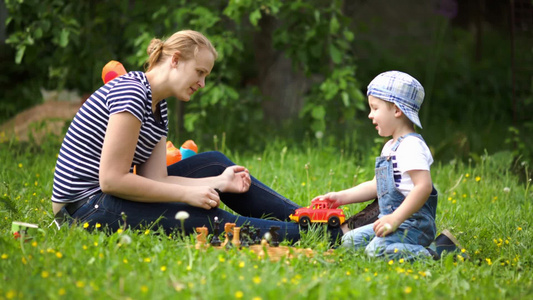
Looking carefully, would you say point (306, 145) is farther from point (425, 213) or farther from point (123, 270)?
point (123, 270)

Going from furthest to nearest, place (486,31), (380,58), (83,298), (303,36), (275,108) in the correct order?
(486,31) → (380,58) → (275,108) → (303,36) → (83,298)

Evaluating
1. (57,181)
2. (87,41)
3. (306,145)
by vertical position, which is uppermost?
(87,41)

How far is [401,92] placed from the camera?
2.98 m

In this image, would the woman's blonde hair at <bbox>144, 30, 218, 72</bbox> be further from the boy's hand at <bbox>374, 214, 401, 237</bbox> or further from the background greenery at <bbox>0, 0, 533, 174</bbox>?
the background greenery at <bbox>0, 0, 533, 174</bbox>

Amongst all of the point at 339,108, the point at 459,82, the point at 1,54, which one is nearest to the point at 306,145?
the point at 339,108

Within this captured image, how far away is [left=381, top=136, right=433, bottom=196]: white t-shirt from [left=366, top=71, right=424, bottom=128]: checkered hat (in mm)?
98

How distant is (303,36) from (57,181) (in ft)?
9.49

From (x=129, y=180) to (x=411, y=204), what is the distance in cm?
124

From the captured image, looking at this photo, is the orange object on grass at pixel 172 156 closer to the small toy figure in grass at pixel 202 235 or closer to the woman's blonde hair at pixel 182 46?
the woman's blonde hair at pixel 182 46

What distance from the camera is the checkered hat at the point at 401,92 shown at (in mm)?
2975

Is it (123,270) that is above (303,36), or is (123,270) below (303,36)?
below

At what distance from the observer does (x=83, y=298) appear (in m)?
2.10

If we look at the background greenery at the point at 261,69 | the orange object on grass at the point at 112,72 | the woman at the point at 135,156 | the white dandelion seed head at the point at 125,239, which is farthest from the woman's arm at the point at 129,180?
the background greenery at the point at 261,69

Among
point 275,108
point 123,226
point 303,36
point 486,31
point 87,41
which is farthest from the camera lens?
point 486,31
